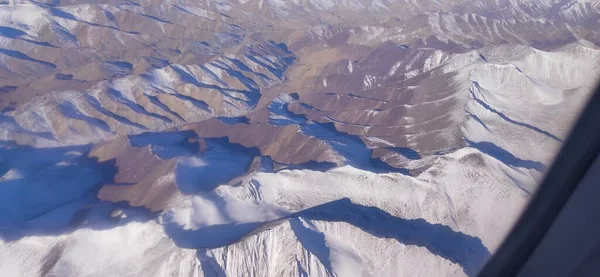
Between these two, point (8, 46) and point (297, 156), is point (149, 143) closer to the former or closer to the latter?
point (297, 156)

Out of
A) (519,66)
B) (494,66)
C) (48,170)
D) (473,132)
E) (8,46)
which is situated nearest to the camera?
(473,132)

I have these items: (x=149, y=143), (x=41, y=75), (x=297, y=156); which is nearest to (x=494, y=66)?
(x=297, y=156)

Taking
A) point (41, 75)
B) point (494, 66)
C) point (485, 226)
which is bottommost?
point (41, 75)

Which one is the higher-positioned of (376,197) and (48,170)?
(376,197)

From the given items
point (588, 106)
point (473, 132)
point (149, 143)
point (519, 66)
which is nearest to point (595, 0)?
point (519, 66)

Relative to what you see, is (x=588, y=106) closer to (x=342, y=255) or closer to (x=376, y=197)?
(x=342, y=255)

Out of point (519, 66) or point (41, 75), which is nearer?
point (519, 66)

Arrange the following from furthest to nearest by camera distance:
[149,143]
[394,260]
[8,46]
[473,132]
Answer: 1. [8,46]
2. [149,143]
3. [473,132]
4. [394,260]
